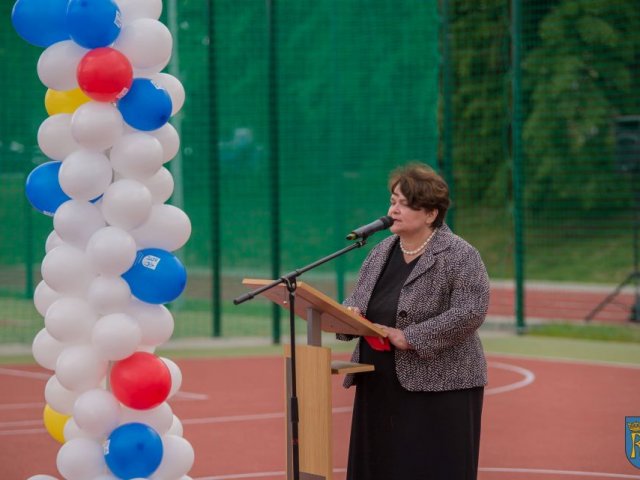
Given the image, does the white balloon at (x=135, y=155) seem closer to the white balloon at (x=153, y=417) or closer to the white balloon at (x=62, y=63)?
the white balloon at (x=62, y=63)

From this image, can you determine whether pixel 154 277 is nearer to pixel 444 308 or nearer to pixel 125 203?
pixel 125 203

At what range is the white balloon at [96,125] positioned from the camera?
610cm

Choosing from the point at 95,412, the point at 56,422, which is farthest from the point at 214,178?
the point at 95,412

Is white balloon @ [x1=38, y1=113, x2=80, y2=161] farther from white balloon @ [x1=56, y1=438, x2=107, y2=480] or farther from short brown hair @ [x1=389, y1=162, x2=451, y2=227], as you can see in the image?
short brown hair @ [x1=389, y1=162, x2=451, y2=227]

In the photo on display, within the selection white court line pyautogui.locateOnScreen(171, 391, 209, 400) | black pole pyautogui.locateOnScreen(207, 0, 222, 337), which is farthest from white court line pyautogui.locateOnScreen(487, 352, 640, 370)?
white court line pyautogui.locateOnScreen(171, 391, 209, 400)

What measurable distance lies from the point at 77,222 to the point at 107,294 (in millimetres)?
391

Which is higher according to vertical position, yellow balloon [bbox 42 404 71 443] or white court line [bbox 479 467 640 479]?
yellow balloon [bbox 42 404 71 443]

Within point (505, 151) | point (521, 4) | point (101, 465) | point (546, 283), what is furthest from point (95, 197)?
point (546, 283)

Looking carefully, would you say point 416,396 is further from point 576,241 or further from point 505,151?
point 576,241

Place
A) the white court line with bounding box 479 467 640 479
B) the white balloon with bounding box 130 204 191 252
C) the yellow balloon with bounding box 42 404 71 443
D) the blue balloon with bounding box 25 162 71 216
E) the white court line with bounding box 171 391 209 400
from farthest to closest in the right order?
the white court line with bounding box 171 391 209 400, the white court line with bounding box 479 467 640 479, the yellow balloon with bounding box 42 404 71 443, the blue balloon with bounding box 25 162 71 216, the white balloon with bounding box 130 204 191 252

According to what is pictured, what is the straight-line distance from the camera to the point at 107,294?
6133 mm

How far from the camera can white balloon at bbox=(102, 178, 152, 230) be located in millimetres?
6137

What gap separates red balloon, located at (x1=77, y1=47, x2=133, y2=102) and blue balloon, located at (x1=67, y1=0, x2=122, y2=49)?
5 centimetres

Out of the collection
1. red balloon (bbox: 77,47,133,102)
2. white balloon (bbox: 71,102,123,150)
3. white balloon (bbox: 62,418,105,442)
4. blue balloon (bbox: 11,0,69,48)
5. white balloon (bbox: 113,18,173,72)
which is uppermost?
blue balloon (bbox: 11,0,69,48)
